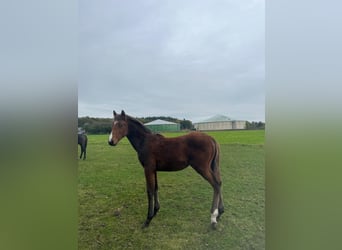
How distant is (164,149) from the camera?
204 centimetres

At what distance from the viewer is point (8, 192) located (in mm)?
1735

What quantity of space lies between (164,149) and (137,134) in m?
0.20

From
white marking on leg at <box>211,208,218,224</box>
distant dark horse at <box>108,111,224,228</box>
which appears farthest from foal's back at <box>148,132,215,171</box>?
white marking on leg at <box>211,208,218,224</box>

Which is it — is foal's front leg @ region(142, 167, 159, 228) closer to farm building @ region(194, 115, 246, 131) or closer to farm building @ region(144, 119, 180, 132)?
farm building @ region(144, 119, 180, 132)

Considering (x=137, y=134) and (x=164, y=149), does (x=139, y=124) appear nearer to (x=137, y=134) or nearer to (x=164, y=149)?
(x=137, y=134)

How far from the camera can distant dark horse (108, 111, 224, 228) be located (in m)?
2.01

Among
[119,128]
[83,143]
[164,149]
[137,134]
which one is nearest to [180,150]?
[164,149]

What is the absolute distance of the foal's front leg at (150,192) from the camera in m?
1.98

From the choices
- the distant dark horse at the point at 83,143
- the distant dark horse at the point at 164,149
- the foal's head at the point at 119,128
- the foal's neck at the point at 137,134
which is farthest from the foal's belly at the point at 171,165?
the distant dark horse at the point at 83,143

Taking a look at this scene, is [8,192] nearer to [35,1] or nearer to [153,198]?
[153,198]

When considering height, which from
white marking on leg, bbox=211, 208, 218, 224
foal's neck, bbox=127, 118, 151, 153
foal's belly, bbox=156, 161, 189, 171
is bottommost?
white marking on leg, bbox=211, 208, 218, 224

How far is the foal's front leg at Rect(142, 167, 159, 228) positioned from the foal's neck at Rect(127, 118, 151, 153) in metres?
0.17

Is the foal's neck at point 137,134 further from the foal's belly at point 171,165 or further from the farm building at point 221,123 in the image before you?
the farm building at point 221,123

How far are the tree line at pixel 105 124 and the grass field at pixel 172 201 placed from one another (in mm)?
43
